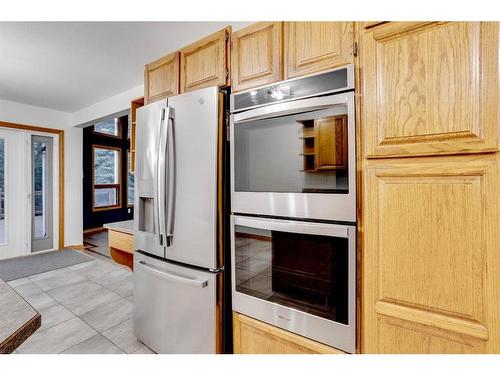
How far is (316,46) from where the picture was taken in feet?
3.99

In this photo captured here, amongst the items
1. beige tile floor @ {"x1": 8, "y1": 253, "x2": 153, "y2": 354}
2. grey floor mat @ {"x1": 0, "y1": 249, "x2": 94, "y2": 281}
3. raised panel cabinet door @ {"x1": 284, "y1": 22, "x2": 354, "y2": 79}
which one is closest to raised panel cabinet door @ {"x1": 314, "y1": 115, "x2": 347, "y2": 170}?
raised panel cabinet door @ {"x1": 284, "y1": 22, "x2": 354, "y2": 79}

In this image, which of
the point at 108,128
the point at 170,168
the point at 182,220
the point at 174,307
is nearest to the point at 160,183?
the point at 170,168

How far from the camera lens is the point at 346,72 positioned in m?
1.09

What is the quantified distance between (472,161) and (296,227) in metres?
0.69

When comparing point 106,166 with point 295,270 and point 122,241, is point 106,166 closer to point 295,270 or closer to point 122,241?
point 122,241

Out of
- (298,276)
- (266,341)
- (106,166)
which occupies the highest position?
(106,166)

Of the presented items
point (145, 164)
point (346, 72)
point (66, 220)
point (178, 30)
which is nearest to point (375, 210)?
point (346, 72)

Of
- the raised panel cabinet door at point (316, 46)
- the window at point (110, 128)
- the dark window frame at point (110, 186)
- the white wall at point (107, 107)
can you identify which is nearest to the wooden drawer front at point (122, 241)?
the raised panel cabinet door at point (316, 46)

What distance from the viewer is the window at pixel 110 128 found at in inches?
240

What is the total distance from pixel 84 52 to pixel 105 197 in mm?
4668

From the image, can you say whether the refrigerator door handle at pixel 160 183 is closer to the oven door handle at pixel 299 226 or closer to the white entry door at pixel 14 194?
the oven door handle at pixel 299 226

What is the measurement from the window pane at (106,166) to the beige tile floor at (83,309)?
116 inches

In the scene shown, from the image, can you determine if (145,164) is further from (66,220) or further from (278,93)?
(66,220)

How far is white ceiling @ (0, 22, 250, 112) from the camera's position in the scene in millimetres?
2064
